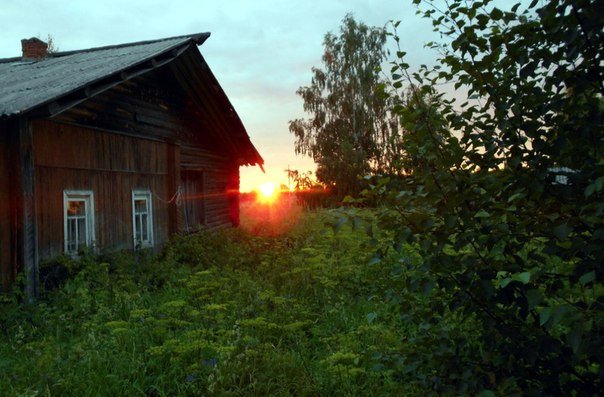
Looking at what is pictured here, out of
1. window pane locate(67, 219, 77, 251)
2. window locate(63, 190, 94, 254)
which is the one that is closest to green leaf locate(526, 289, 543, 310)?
window locate(63, 190, 94, 254)

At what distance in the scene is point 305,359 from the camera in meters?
4.47

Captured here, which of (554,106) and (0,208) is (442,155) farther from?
(0,208)

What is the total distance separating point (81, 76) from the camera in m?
7.97

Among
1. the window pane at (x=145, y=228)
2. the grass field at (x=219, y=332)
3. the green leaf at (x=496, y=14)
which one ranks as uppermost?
the green leaf at (x=496, y=14)

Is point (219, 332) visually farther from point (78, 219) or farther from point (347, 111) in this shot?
point (347, 111)

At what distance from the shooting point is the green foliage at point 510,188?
201cm

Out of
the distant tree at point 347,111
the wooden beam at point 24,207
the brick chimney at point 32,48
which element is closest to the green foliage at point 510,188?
the wooden beam at point 24,207

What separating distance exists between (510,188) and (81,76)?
7703 millimetres

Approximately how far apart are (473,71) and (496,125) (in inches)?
11.1

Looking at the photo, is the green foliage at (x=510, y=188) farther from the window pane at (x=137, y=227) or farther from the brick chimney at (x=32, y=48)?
the brick chimney at (x=32, y=48)

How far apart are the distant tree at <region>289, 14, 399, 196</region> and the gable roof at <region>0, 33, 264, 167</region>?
14.4 m

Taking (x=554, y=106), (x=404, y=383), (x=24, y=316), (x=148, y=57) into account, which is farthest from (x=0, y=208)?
(x=554, y=106)

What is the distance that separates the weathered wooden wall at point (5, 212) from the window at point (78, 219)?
0.98 metres

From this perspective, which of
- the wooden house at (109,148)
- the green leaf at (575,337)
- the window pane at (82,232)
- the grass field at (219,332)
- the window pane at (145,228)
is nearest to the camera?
the green leaf at (575,337)
